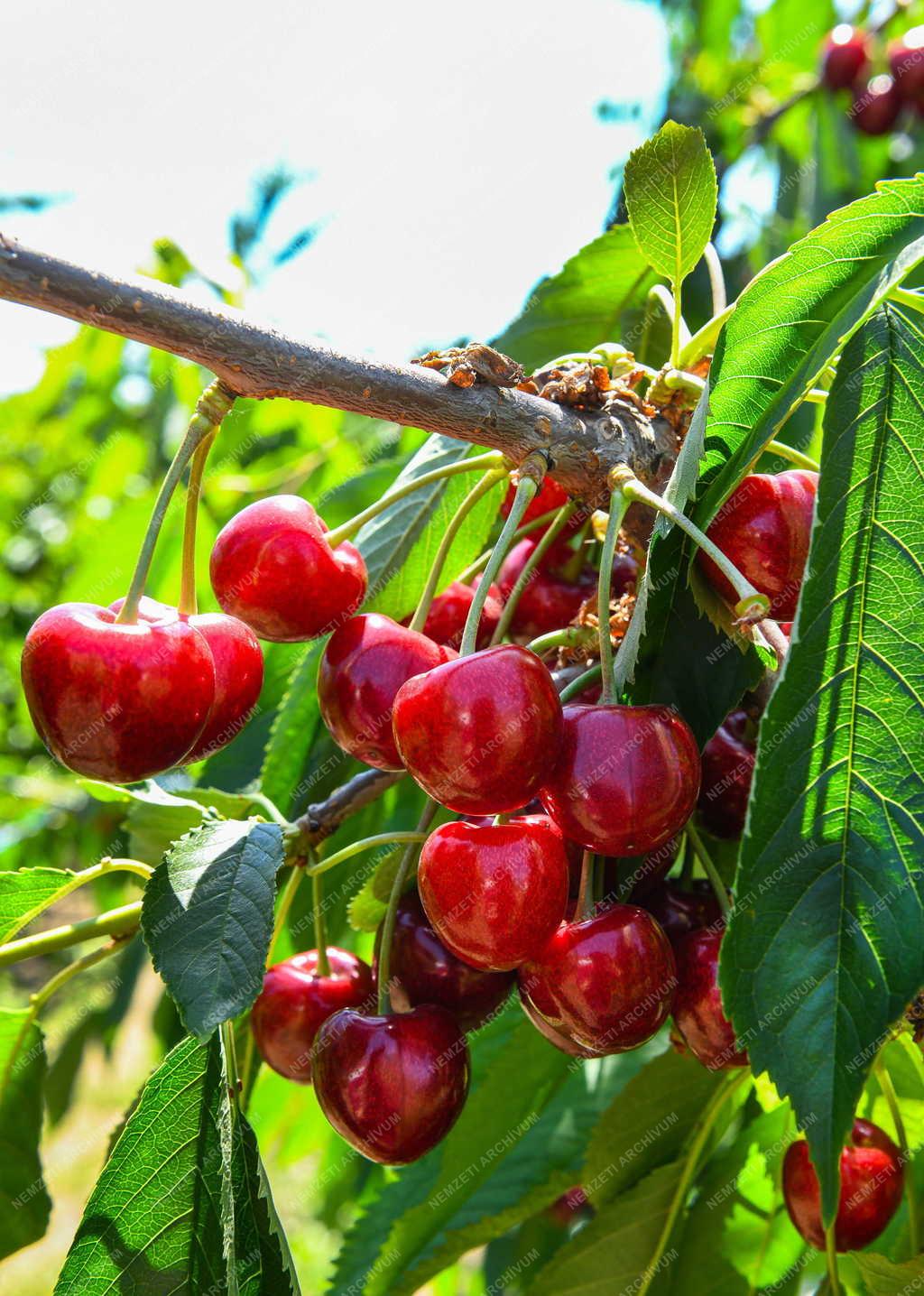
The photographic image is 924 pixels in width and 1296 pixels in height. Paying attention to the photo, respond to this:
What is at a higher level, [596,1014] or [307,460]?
[596,1014]

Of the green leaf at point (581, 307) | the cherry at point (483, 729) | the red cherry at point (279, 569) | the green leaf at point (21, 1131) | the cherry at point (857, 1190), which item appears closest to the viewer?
the cherry at point (483, 729)

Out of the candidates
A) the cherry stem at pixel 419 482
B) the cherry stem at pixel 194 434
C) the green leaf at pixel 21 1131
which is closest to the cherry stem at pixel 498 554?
the cherry stem at pixel 419 482

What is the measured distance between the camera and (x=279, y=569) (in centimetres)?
111

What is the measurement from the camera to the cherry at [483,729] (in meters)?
0.91

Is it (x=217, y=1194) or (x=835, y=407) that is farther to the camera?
(x=217, y=1194)

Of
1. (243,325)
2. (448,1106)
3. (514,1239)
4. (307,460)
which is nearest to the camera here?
(243,325)

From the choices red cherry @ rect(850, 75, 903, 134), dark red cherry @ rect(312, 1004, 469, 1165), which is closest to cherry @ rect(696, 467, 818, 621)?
dark red cherry @ rect(312, 1004, 469, 1165)

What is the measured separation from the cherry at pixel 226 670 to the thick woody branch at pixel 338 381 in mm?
226

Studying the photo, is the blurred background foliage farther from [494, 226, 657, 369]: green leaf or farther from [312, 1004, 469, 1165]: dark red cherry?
[312, 1004, 469, 1165]: dark red cherry

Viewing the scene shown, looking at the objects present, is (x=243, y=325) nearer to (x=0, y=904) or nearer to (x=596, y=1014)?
(x=596, y=1014)

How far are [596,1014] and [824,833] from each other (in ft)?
0.86

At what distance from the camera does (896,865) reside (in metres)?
0.80

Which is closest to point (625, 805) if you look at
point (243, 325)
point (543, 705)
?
point (543, 705)

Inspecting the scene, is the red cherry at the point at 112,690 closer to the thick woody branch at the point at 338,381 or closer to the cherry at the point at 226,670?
the cherry at the point at 226,670
